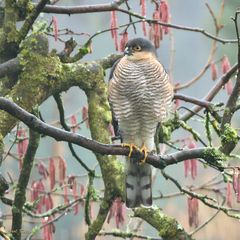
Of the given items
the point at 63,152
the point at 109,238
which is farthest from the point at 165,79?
the point at 109,238

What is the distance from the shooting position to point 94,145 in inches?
68.1

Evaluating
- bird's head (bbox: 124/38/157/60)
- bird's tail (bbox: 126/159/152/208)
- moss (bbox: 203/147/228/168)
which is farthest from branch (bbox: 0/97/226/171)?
bird's head (bbox: 124/38/157/60)

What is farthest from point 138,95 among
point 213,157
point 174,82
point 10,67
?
point 174,82

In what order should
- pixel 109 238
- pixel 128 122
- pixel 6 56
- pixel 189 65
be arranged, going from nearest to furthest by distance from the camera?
1. pixel 6 56
2. pixel 128 122
3. pixel 189 65
4. pixel 109 238

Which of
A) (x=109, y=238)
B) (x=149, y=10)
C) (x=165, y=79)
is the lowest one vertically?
(x=109, y=238)

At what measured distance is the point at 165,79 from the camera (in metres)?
2.94

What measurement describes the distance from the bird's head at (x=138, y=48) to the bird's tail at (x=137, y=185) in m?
0.46

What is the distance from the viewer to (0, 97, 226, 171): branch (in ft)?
5.49

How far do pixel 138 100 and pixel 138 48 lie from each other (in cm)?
25

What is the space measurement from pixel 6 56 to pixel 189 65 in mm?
3591

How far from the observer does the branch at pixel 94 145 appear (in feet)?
5.49

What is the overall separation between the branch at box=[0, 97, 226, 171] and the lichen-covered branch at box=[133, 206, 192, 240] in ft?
2.04

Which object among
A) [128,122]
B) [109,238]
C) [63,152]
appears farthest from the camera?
[109,238]

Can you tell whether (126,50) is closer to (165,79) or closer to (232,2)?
(165,79)
